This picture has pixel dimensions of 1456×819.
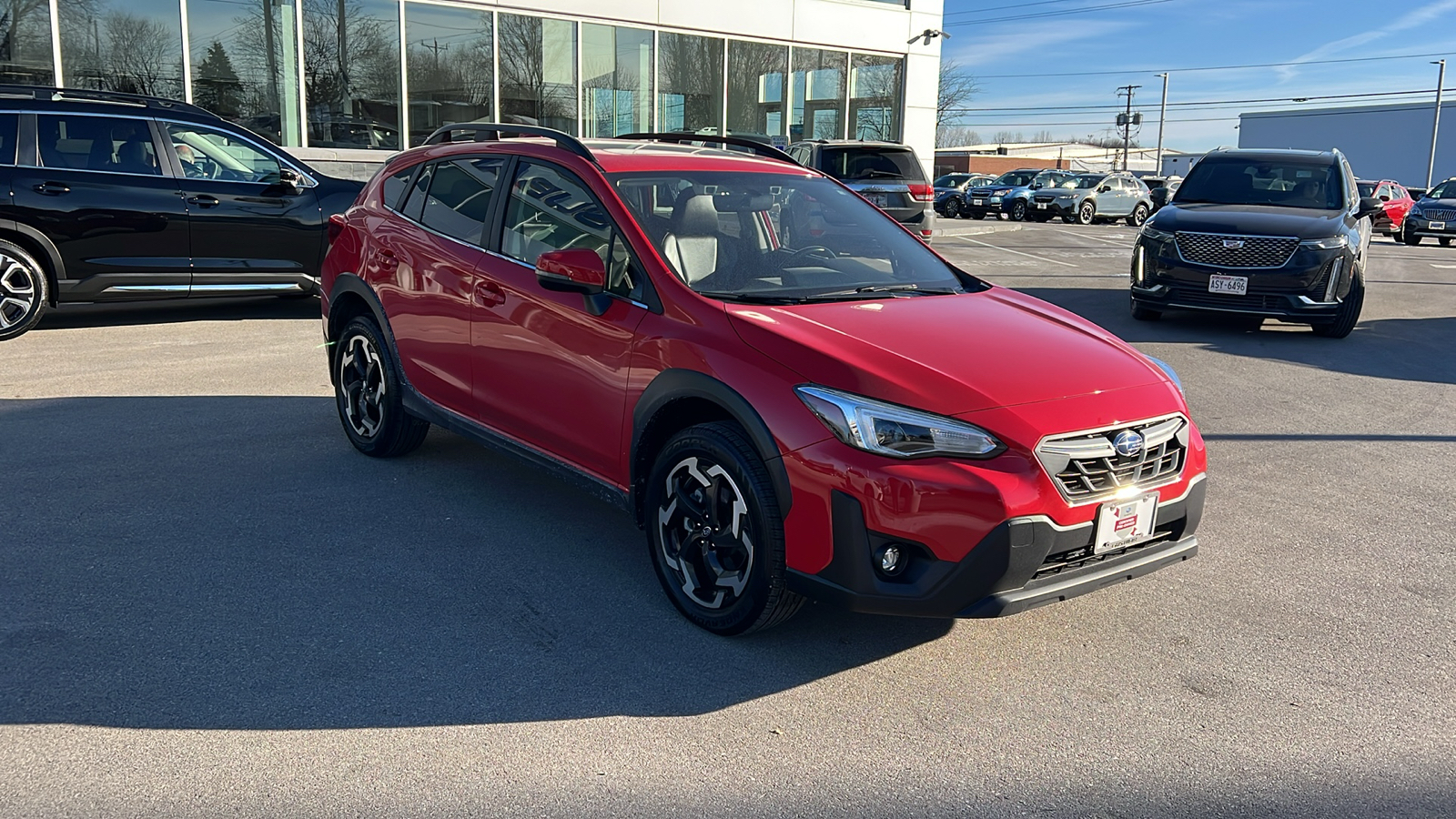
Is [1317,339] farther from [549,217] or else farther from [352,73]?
[352,73]

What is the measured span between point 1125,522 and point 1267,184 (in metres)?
9.33

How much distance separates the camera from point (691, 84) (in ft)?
75.1

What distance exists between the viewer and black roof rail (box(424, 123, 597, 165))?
4754mm

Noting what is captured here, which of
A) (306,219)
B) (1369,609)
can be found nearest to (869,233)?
(1369,609)

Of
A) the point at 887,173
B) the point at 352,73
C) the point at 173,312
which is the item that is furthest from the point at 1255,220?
the point at 352,73

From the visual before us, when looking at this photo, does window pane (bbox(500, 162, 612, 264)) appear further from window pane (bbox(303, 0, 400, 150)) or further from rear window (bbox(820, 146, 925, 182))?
window pane (bbox(303, 0, 400, 150))

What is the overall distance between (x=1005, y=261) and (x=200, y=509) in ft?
54.2

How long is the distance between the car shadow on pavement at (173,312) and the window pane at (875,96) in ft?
54.7

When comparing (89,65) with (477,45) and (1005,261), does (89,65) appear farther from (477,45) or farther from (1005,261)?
(1005,261)

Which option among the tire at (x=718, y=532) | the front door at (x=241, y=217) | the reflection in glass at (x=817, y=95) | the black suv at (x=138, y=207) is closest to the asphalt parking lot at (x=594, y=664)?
the tire at (x=718, y=532)

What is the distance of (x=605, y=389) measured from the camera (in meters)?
4.25

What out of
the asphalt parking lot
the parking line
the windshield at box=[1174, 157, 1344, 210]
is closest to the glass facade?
the parking line

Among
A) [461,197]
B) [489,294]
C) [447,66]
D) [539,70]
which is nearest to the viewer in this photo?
[489,294]

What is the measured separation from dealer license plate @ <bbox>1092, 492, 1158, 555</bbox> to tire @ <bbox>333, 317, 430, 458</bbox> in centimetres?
340
